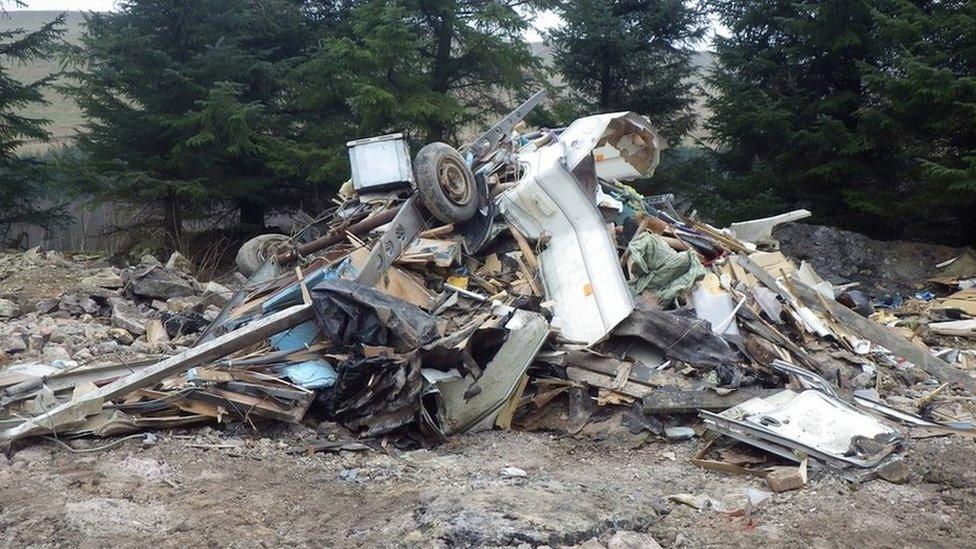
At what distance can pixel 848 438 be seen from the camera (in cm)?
490

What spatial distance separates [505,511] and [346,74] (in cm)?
1156

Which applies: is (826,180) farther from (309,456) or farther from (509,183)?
(309,456)

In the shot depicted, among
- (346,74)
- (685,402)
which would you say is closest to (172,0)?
(346,74)

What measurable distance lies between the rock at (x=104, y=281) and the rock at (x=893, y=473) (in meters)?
8.04

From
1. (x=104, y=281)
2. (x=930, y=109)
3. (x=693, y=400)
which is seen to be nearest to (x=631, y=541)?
(x=693, y=400)

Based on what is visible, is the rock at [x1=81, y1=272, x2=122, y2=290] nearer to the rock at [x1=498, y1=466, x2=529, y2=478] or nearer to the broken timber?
the rock at [x1=498, y1=466, x2=529, y2=478]

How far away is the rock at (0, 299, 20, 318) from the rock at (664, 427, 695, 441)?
674cm

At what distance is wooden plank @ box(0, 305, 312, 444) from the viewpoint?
4.98m

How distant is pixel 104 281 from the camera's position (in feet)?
29.8

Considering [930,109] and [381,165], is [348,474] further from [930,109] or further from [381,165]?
[930,109]

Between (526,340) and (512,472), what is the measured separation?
1240 millimetres

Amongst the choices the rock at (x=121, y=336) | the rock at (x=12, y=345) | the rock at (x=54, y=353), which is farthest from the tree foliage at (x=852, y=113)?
the rock at (x=12, y=345)

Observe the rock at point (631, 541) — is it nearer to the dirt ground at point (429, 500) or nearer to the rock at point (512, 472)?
the dirt ground at point (429, 500)

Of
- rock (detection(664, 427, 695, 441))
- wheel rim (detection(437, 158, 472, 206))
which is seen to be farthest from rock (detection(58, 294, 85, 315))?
rock (detection(664, 427, 695, 441))
